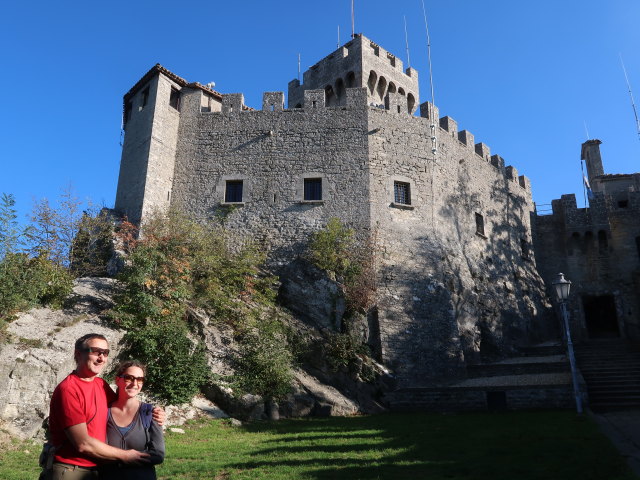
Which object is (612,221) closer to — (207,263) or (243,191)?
(243,191)

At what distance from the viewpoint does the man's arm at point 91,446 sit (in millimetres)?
3396

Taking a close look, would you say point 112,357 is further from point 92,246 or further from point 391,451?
point 92,246

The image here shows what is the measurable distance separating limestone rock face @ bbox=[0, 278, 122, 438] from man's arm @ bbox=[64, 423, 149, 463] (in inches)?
274

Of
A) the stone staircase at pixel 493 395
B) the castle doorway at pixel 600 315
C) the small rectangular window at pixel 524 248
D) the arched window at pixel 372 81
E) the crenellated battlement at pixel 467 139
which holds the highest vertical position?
the arched window at pixel 372 81

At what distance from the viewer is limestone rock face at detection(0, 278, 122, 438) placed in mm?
9078

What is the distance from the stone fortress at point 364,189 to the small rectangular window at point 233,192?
0.08m

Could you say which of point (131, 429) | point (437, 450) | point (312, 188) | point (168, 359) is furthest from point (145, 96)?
point (131, 429)

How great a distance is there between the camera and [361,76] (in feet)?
75.5

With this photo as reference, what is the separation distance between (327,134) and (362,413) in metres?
11.7

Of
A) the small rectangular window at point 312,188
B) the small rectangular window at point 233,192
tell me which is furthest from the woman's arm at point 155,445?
the small rectangular window at point 233,192

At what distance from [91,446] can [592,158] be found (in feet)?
115

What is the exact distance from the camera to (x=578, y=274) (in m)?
27.5

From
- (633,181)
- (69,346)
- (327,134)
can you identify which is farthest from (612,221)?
(69,346)

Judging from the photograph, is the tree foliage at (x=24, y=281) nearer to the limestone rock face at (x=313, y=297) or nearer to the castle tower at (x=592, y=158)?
the limestone rock face at (x=313, y=297)
